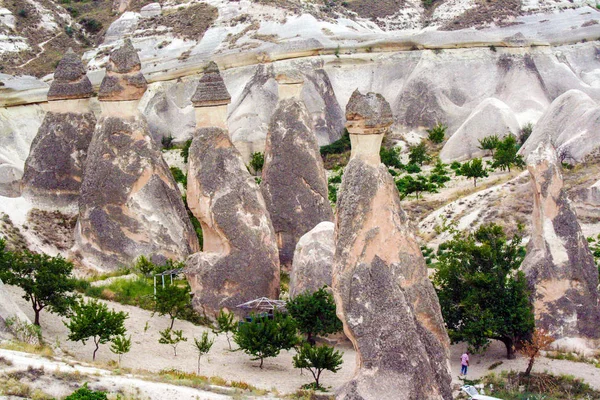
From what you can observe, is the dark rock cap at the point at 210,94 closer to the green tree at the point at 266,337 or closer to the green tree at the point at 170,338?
the green tree at the point at 170,338

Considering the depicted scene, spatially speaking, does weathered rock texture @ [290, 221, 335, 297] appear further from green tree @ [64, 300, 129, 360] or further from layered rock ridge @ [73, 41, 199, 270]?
green tree @ [64, 300, 129, 360]

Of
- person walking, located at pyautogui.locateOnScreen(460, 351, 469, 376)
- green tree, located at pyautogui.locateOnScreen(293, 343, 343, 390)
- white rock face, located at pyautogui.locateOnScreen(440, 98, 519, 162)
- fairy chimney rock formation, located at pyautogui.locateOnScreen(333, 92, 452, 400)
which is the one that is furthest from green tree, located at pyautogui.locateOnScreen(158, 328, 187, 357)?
white rock face, located at pyautogui.locateOnScreen(440, 98, 519, 162)

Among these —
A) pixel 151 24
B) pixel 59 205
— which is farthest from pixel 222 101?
pixel 151 24

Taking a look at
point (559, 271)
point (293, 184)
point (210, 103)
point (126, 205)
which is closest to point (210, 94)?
point (210, 103)

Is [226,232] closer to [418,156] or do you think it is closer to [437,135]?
[418,156]

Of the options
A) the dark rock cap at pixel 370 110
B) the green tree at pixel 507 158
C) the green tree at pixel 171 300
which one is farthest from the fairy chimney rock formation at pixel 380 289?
the green tree at pixel 507 158
